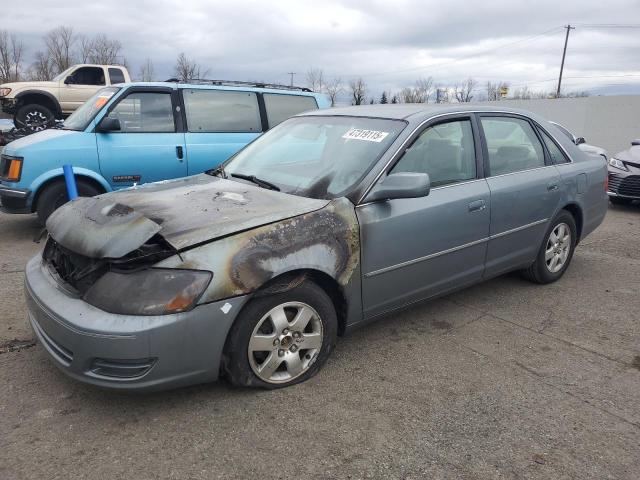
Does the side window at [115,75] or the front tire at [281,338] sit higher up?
the side window at [115,75]

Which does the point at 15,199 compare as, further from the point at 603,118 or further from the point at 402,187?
the point at 603,118

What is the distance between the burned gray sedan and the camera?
2.50 metres

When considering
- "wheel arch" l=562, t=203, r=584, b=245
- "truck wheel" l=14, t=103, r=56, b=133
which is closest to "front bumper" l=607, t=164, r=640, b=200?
"wheel arch" l=562, t=203, r=584, b=245

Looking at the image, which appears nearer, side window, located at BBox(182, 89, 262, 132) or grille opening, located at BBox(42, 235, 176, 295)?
grille opening, located at BBox(42, 235, 176, 295)

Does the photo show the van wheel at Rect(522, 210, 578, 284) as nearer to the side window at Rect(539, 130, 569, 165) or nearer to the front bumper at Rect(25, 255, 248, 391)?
the side window at Rect(539, 130, 569, 165)

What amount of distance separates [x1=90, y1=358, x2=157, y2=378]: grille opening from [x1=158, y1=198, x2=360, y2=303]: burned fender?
0.41 meters

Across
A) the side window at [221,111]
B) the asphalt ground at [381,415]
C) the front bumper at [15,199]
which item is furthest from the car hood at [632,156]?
the front bumper at [15,199]

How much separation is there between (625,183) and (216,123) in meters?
7.10

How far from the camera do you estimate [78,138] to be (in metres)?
5.88

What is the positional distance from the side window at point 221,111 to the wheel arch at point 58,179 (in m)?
1.32

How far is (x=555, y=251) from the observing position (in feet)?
15.6

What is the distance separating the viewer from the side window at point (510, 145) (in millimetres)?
4098

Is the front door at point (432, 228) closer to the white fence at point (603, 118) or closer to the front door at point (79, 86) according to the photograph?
the white fence at point (603, 118)

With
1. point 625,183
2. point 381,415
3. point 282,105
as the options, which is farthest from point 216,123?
point 625,183
